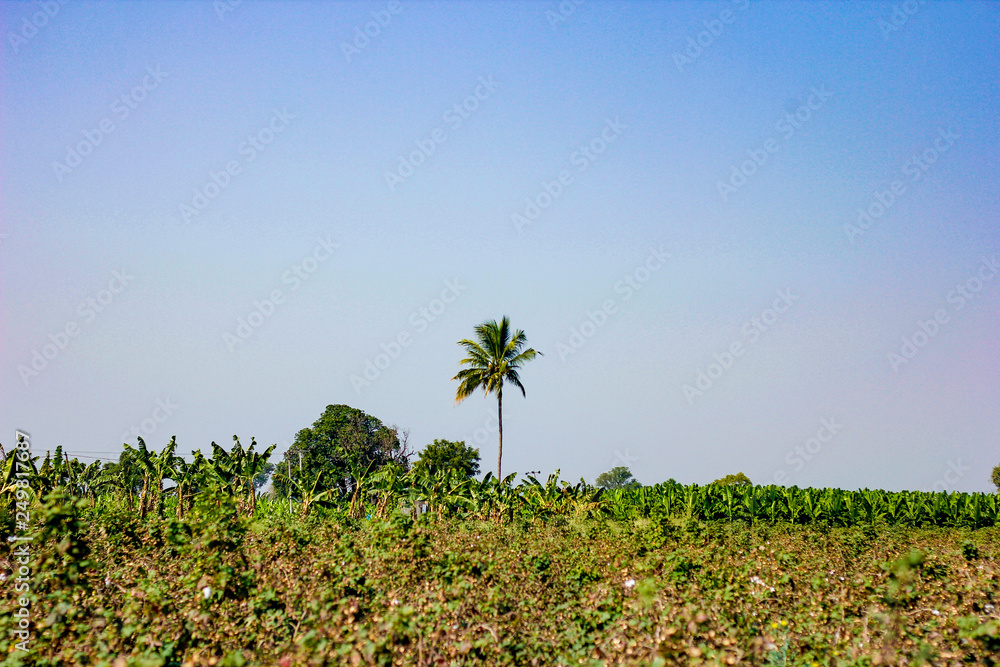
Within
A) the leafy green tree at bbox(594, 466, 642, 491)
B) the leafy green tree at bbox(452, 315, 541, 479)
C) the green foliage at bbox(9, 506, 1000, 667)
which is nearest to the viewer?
the green foliage at bbox(9, 506, 1000, 667)

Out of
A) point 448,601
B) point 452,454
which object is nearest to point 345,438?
point 452,454

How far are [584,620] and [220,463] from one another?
13058mm

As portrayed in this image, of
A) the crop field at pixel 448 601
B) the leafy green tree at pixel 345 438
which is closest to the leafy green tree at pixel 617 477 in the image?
the leafy green tree at pixel 345 438

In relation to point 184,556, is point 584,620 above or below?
below

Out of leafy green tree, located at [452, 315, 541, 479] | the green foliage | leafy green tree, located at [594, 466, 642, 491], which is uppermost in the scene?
leafy green tree, located at [594, 466, 642, 491]

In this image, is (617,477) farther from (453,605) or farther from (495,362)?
(453,605)

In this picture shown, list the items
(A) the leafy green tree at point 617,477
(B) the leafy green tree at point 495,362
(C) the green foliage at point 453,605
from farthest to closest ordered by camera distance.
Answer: (A) the leafy green tree at point 617,477
(B) the leafy green tree at point 495,362
(C) the green foliage at point 453,605

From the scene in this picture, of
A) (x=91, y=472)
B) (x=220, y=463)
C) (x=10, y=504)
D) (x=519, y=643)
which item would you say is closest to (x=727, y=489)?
(x=220, y=463)

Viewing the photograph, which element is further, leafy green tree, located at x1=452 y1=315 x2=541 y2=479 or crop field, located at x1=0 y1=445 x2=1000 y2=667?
leafy green tree, located at x1=452 y1=315 x2=541 y2=479

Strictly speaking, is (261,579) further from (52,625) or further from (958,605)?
(958,605)

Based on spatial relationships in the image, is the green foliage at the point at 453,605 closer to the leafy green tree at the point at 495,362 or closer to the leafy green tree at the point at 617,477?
the leafy green tree at the point at 495,362

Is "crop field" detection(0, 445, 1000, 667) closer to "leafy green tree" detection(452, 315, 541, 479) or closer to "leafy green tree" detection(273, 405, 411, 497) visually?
"leafy green tree" detection(452, 315, 541, 479)

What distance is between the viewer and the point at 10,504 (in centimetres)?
1275

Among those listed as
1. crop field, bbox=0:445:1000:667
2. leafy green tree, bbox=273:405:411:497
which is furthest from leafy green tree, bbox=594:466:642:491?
crop field, bbox=0:445:1000:667
